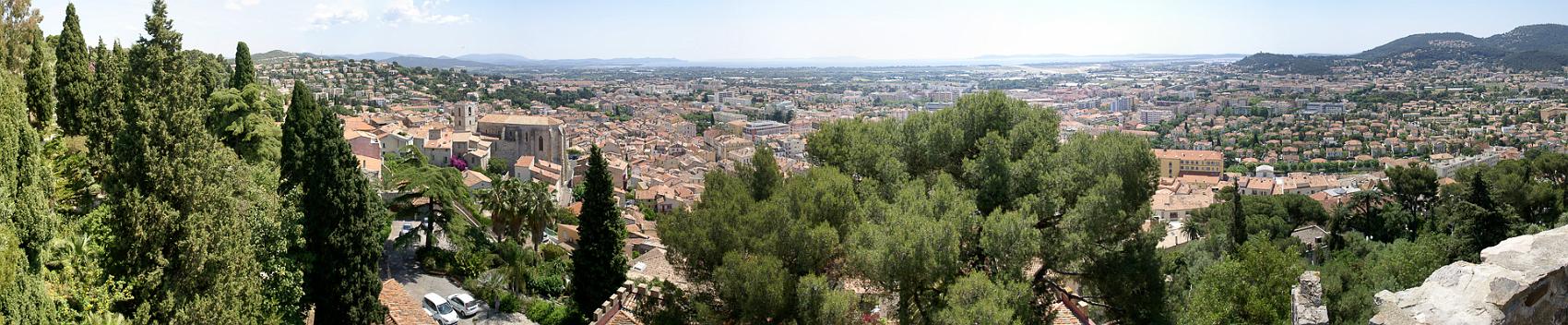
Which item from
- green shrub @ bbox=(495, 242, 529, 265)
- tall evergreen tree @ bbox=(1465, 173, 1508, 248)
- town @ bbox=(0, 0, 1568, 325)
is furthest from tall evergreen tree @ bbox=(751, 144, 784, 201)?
tall evergreen tree @ bbox=(1465, 173, 1508, 248)

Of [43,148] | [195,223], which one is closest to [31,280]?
[195,223]

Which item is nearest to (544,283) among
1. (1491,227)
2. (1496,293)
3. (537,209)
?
(537,209)

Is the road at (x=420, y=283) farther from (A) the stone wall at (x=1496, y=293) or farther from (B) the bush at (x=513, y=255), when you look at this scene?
(A) the stone wall at (x=1496, y=293)

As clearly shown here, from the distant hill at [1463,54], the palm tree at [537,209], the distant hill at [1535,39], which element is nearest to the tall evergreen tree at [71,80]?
the palm tree at [537,209]

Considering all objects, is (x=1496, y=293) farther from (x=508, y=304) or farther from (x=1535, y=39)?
(x=1535, y=39)

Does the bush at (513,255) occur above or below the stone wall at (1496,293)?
below

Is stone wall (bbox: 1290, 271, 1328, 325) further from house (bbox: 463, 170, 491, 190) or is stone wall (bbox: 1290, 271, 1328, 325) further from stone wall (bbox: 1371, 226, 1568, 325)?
house (bbox: 463, 170, 491, 190)

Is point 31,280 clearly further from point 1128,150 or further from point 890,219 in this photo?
point 1128,150

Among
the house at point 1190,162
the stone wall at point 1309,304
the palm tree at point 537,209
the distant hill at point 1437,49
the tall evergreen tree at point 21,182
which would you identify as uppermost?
the distant hill at point 1437,49
